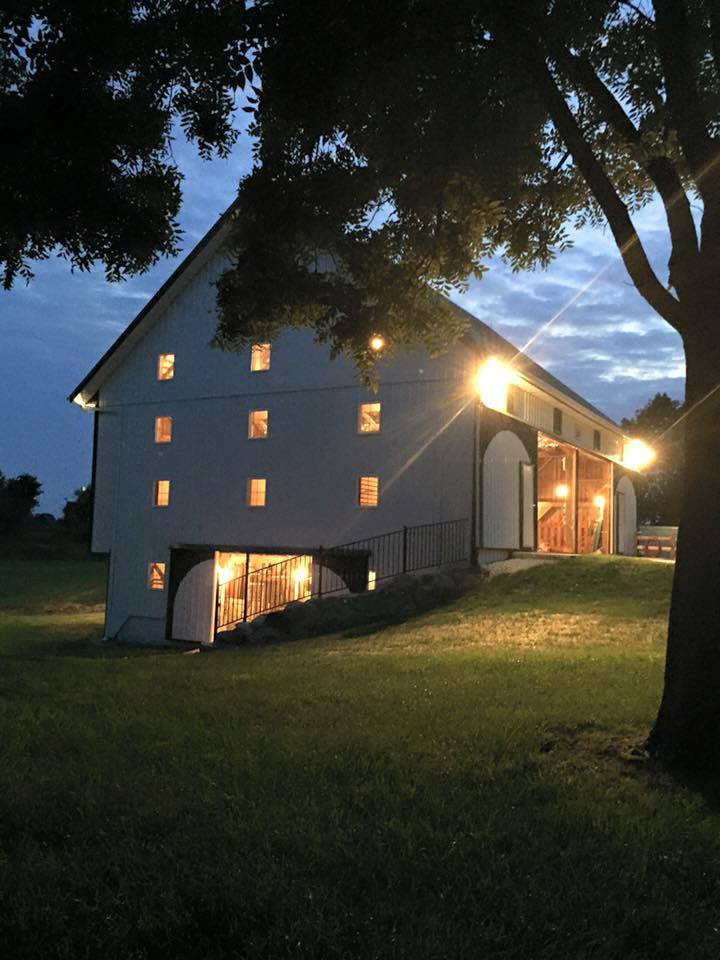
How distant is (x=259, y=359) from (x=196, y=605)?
768 cm

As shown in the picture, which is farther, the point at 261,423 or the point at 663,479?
the point at 663,479

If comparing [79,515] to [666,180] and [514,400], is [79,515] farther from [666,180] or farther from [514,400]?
[666,180]

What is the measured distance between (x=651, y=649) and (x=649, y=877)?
8.11m

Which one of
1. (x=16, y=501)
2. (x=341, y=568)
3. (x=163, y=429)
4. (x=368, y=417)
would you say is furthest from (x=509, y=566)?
(x=16, y=501)

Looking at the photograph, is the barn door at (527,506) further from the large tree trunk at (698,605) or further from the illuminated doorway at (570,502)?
the large tree trunk at (698,605)

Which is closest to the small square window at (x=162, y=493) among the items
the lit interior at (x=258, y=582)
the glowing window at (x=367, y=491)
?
the lit interior at (x=258, y=582)

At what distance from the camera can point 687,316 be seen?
623cm

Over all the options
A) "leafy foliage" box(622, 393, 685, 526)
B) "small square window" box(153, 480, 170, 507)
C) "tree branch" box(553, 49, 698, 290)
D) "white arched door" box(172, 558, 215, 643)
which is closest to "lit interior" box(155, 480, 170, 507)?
"small square window" box(153, 480, 170, 507)

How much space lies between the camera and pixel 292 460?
22.8 m

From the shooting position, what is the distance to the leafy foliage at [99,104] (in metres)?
7.05

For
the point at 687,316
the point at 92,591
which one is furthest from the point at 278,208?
the point at 92,591

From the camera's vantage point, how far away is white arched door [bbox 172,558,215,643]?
24.2 m

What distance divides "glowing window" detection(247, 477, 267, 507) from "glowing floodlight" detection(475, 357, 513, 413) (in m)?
7.00

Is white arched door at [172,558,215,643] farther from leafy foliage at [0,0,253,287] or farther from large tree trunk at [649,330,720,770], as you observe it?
large tree trunk at [649,330,720,770]
